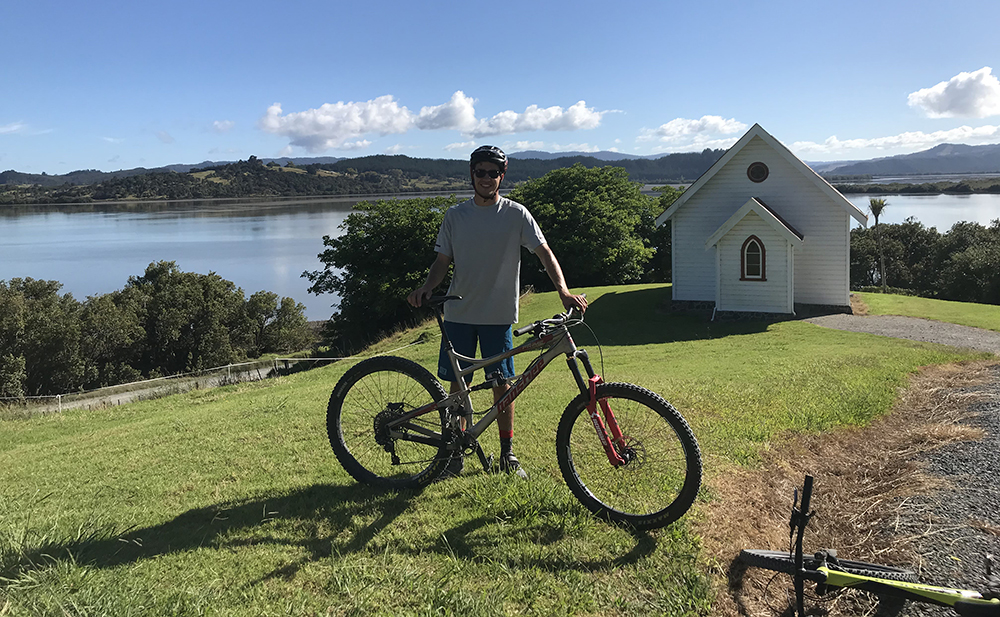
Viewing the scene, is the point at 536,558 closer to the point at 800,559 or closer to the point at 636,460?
the point at 636,460

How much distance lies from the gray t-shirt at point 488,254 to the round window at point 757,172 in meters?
18.6

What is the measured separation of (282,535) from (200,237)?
116817 mm

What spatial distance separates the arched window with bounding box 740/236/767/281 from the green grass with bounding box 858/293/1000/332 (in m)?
3.61

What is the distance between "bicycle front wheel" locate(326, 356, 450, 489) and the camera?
175 inches

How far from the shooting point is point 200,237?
109062mm

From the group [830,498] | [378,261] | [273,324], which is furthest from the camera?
[273,324]

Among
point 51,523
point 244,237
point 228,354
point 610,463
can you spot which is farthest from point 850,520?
point 244,237

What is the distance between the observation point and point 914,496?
395cm

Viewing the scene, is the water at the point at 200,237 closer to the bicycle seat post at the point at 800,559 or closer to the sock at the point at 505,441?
the sock at the point at 505,441

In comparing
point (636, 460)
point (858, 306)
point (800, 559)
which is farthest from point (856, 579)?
point (858, 306)

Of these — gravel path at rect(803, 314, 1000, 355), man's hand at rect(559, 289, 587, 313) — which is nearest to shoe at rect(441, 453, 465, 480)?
man's hand at rect(559, 289, 587, 313)

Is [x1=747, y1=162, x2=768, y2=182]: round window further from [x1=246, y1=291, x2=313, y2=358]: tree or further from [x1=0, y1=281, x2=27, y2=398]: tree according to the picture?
[x1=246, y1=291, x2=313, y2=358]: tree

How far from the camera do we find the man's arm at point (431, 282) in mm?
4473

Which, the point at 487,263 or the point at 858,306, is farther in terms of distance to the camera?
the point at 858,306
